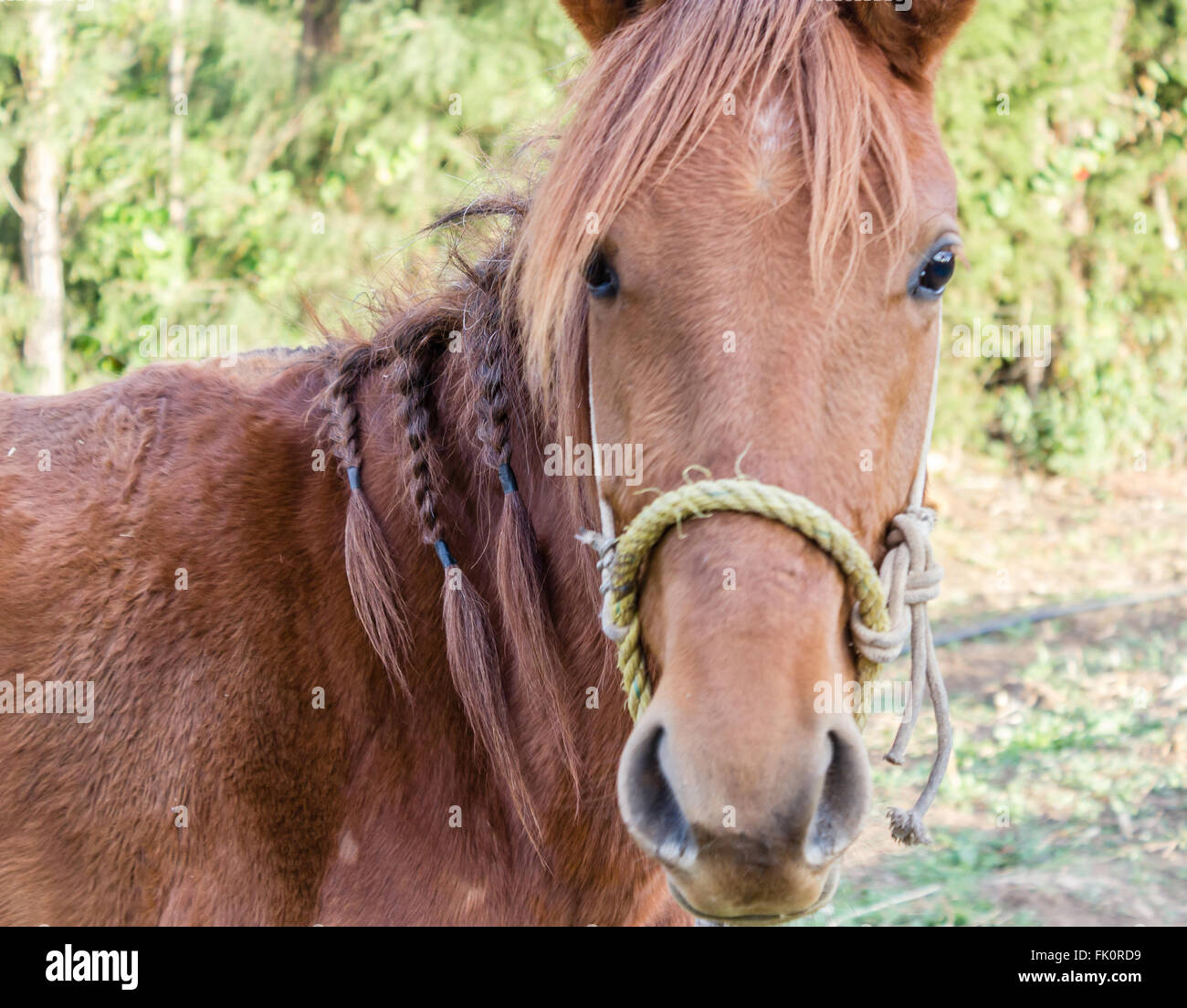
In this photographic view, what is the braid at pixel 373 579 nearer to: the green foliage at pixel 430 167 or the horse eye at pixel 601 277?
the horse eye at pixel 601 277

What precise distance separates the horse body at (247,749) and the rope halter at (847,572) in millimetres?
370

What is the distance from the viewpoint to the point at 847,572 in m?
1.49

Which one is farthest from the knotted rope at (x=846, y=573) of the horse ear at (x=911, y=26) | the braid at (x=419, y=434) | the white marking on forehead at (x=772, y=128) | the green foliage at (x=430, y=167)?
the green foliage at (x=430, y=167)

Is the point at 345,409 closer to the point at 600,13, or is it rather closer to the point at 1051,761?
the point at 600,13

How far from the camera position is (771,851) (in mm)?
1322

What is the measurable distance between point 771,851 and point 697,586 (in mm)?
360

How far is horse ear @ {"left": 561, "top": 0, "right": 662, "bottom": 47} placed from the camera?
73.9 inches

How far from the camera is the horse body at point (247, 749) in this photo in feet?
6.28

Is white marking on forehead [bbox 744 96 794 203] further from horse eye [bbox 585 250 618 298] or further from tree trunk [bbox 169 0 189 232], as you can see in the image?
tree trunk [bbox 169 0 189 232]

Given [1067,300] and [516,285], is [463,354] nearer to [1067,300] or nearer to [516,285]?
[516,285]

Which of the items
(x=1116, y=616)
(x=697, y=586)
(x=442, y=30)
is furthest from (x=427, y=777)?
(x=442, y=30)

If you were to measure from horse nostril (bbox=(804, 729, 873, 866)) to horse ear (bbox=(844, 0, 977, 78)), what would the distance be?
118 centimetres

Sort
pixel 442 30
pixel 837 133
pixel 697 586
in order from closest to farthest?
1. pixel 697 586
2. pixel 837 133
3. pixel 442 30

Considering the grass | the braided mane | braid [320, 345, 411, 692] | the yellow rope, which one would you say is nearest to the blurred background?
the grass
